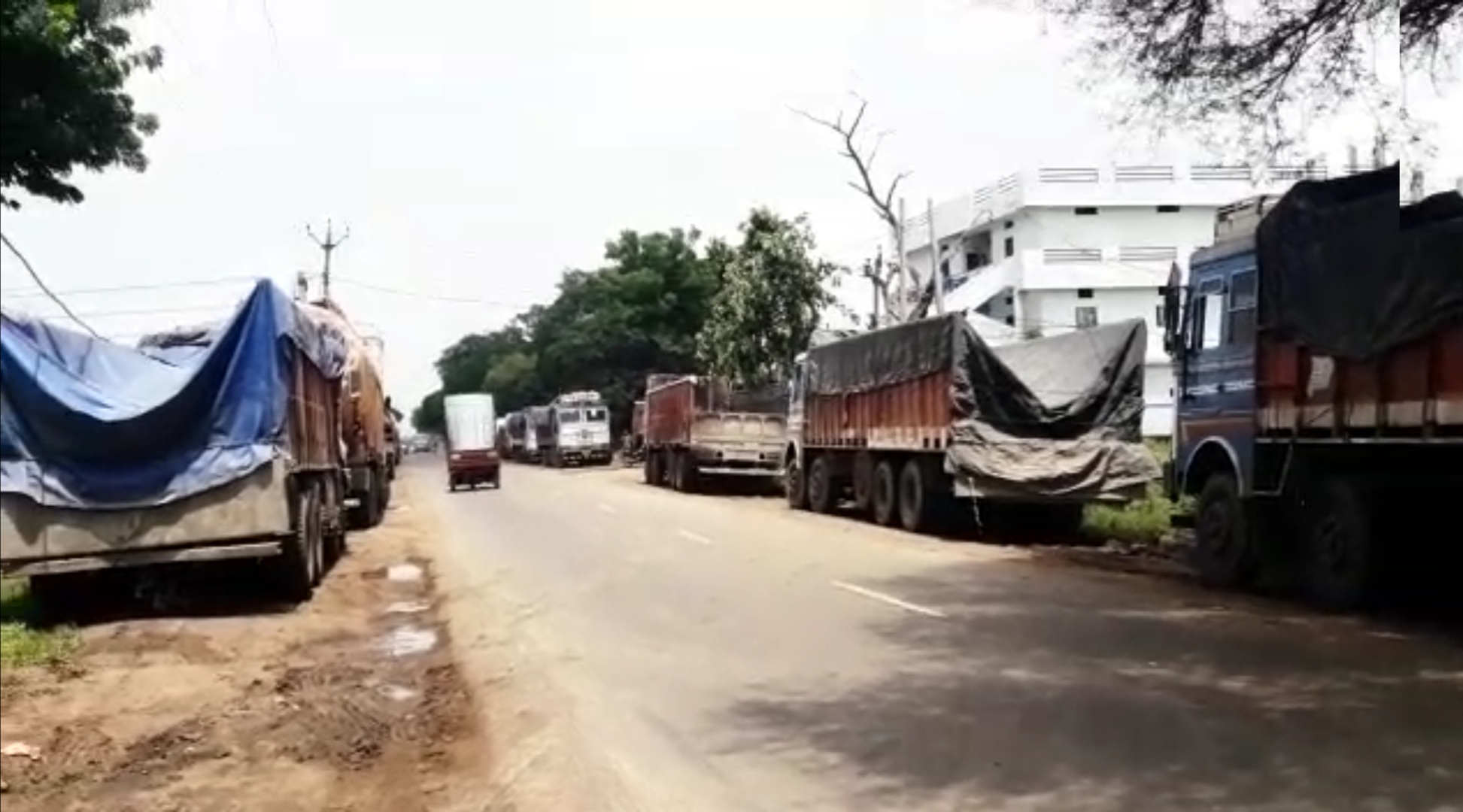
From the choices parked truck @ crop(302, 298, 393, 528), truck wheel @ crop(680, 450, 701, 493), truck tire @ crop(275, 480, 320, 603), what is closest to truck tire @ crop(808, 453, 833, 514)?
parked truck @ crop(302, 298, 393, 528)

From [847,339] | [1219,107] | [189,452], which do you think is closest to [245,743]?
[189,452]

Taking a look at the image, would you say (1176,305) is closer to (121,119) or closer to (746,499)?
(121,119)

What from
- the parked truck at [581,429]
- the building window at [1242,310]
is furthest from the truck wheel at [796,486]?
the parked truck at [581,429]

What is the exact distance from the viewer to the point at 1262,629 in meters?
10.9

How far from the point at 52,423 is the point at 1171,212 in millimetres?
31140

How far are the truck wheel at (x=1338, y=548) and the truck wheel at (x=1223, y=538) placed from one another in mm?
916

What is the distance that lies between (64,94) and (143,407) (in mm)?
4362

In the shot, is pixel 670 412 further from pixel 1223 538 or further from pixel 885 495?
pixel 1223 538

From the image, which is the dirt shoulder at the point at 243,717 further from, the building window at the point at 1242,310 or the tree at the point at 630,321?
the tree at the point at 630,321

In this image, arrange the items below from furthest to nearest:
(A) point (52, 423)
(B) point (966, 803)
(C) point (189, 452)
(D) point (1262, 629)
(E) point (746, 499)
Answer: (E) point (746, 499) → (D) point (1262, 629) → (C) point (189, 452) → (B) point (966, 803) → (A) point (52, 423)

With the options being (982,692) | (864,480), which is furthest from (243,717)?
(864,480)

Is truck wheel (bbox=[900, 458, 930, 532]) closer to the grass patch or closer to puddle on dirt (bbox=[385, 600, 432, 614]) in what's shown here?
puddle on dirt (bbox=[385, 600, 432, 614])

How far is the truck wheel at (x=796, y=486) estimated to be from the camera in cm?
2700

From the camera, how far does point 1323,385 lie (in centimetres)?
1177
